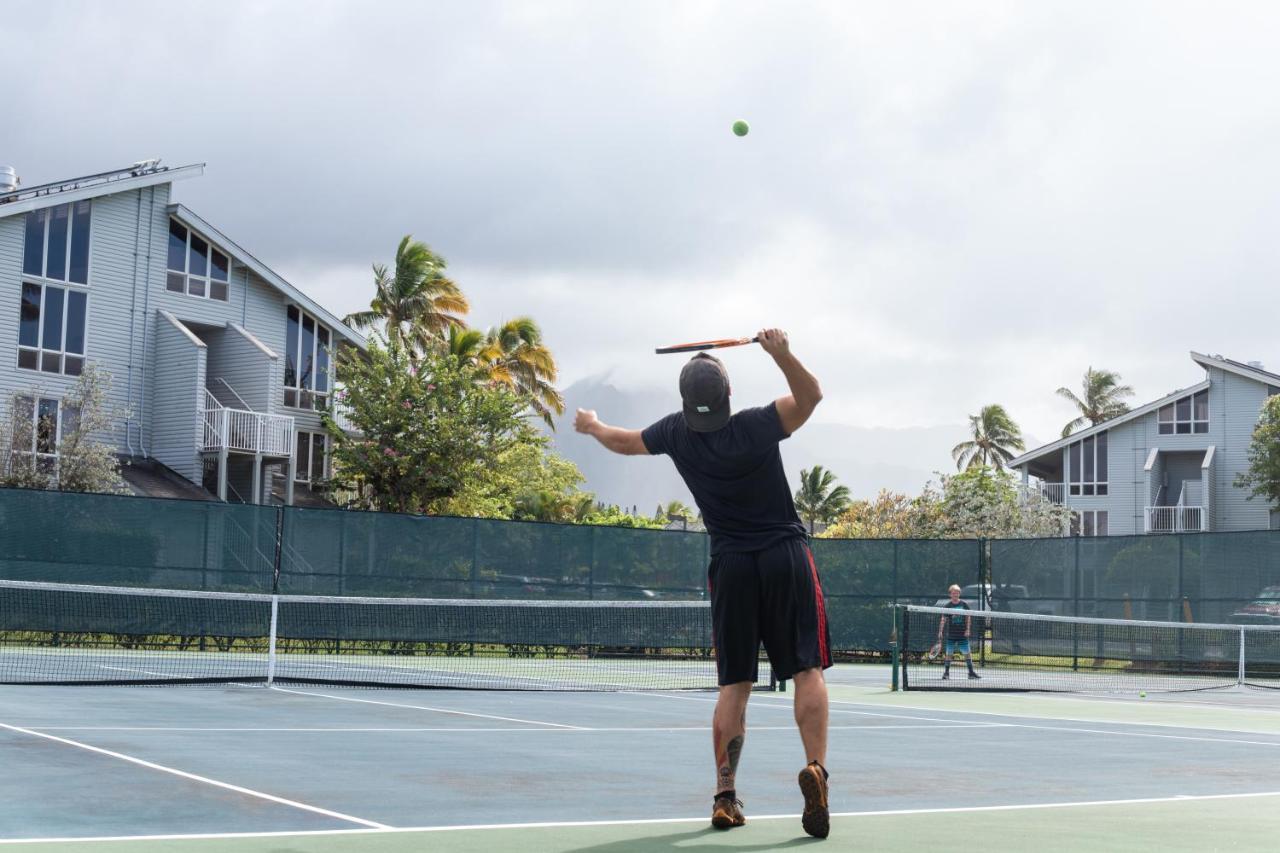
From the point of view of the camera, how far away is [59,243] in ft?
109

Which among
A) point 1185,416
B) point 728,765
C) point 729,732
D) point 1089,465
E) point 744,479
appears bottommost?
point 728,765

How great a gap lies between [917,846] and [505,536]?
1852 cm

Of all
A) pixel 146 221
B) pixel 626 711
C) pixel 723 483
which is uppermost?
pixel 146 221

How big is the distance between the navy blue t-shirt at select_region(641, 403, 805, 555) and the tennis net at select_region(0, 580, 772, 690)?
31.0 ft

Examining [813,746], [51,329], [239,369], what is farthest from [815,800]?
[239,369]

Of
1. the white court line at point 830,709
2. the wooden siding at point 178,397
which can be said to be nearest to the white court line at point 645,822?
the white court line at point 830,709

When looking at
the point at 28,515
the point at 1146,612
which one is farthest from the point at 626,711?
the point at 1146,612

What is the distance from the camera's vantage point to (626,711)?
1211 cm

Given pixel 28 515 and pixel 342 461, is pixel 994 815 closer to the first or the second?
pixel 28 515

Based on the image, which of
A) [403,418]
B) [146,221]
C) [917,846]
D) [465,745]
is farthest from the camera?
[146,221]

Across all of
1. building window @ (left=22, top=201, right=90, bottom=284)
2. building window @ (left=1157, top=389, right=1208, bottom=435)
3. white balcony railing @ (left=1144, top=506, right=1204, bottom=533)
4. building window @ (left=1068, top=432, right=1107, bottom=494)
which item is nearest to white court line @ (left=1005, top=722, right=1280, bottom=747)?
building window @ (left=22, top=201, right=90, bottom=284)

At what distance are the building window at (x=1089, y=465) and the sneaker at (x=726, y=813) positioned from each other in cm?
5248

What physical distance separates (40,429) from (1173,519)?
125 feet

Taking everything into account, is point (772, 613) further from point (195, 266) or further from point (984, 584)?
point (195, 266)
